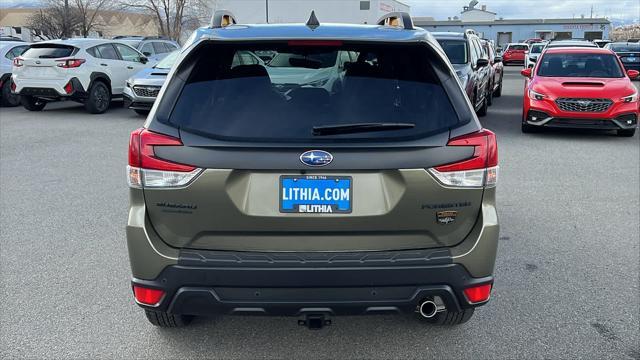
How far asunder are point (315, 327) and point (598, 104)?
9.26 m

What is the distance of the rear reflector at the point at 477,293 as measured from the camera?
9.21 ft

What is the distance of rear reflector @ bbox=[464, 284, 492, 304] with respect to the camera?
110 inches

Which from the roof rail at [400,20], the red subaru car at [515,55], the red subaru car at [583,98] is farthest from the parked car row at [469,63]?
the red subaru car at [515,55]

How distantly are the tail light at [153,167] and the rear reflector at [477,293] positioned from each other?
4.59ft

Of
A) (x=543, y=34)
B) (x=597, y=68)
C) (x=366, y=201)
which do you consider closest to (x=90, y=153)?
(x=366, y=201)

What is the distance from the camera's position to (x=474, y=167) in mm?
2746

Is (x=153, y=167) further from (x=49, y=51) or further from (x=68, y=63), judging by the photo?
(x=49, y=51)

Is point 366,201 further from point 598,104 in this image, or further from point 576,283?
point 598,104

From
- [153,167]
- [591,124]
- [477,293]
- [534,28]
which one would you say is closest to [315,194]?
[153,167]

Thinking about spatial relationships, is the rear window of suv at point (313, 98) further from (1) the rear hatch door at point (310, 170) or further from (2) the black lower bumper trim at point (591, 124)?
(2) the black lower bumper trim at point (591, 124)

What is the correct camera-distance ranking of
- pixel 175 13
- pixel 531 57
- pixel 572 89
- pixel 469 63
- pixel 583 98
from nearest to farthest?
pixel 583 98, pixel 572 89, pixel 469 63, pixel 531 57, pixel 175 13

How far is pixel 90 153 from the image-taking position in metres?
9.37

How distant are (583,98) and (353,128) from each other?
8.99 meters

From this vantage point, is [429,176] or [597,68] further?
[597,68]
